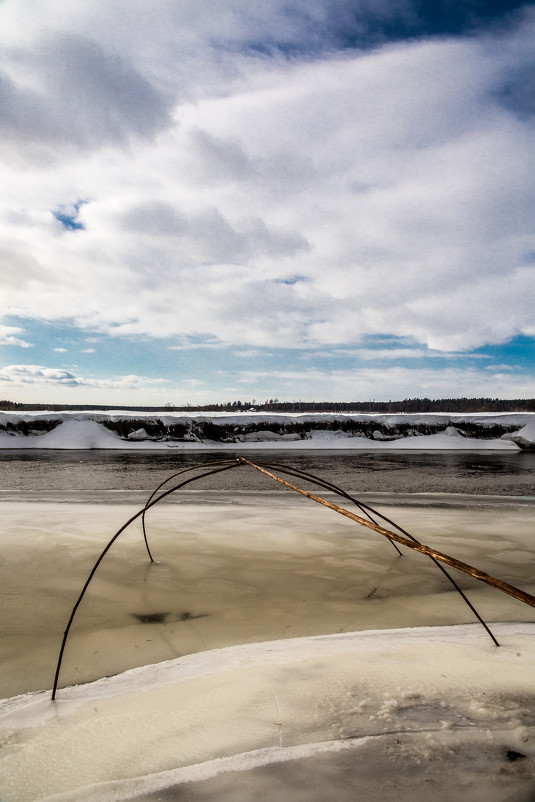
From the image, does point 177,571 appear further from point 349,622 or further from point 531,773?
point 531,773

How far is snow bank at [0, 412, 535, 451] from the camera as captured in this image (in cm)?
2317

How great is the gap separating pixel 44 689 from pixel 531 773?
2.44 metres

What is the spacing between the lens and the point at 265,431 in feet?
81.7

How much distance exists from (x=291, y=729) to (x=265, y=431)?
2288 centimetres

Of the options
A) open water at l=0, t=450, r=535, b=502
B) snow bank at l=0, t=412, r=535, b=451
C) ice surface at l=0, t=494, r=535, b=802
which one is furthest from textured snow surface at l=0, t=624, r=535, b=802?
snow bank at l=0, t=412, r=535, b=451

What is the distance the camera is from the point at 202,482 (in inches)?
451

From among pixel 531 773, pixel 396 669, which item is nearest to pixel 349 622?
pixel 396 669

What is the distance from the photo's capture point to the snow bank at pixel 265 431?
23.2 m

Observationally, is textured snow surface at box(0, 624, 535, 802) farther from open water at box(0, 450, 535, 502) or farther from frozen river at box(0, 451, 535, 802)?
open water at box(0, 450, 535, 502)

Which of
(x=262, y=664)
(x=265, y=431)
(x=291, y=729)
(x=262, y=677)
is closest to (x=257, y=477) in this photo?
(x=262, y=664)

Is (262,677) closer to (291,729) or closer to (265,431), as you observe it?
(291,729)

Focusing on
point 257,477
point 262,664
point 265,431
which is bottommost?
point 257,477

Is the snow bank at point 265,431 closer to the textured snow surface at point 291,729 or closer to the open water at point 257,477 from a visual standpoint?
the open water at point 257,477

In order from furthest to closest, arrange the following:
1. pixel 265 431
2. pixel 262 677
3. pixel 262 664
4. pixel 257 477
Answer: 1. pixel 265 431
2. pixel 257 477
3. pixel 262 664
4. pixel 262 677
